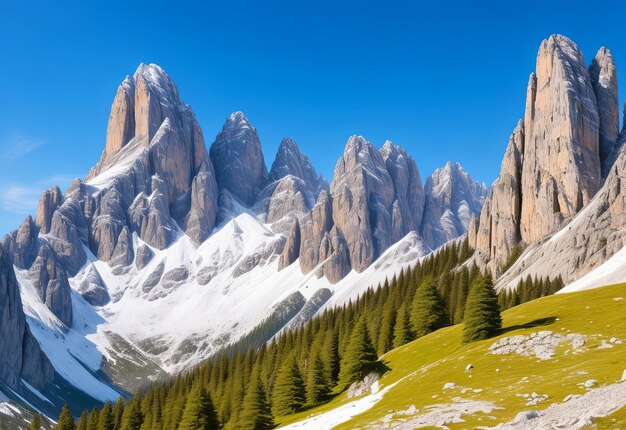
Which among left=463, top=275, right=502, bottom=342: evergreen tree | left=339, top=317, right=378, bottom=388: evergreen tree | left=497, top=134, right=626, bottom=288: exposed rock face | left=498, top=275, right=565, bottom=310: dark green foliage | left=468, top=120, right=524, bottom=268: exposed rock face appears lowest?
left=339, top=317, right=378, bottom=388: evergreen tree

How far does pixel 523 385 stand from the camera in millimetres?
47250

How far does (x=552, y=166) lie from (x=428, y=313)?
94097 millimetres

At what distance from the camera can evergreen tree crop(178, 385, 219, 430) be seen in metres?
93.4

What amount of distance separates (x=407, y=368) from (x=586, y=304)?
1986 centimetres

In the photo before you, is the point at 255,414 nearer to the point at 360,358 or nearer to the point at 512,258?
the point at 360,358

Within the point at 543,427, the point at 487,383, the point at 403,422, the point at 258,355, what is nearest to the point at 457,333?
the point at 487,383

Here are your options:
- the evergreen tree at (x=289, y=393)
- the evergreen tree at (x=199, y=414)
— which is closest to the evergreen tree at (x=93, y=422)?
the evergreen tree at (x=199, y=414)

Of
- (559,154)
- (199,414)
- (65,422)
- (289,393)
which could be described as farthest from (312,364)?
(559,154)

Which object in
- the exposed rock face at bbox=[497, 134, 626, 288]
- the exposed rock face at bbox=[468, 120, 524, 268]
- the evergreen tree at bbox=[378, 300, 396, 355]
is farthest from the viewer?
the exposed rock face at bbox=[468, 120, 524, 268]

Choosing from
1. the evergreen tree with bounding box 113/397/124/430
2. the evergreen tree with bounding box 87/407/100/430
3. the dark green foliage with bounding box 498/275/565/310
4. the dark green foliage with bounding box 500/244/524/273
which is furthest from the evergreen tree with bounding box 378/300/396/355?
the dark green foliage with bounding box 500/244/524/273

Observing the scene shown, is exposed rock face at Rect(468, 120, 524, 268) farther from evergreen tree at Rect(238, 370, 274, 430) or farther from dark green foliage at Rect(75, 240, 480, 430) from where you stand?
evergreen tree at Rect(238, 370, 274, 430)

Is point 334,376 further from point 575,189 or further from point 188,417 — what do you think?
point 575,189

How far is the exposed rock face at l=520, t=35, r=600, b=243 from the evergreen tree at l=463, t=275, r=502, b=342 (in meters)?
101

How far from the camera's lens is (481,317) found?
7175cm
